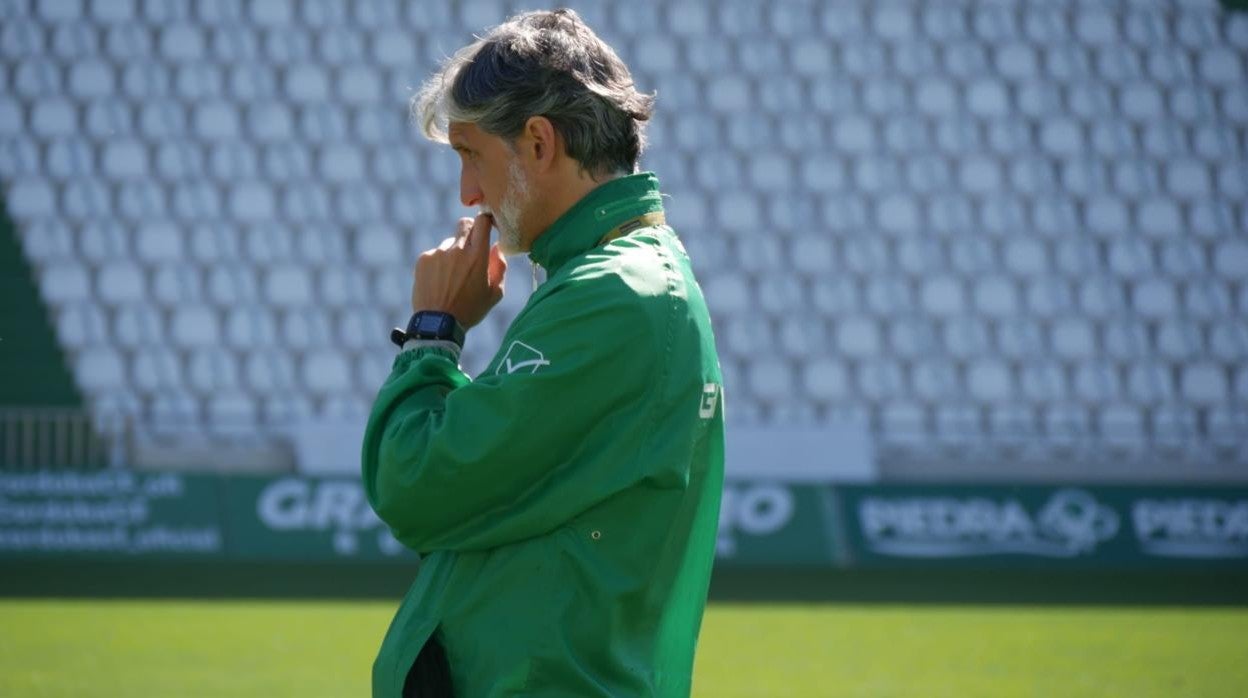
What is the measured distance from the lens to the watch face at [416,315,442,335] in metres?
1.97

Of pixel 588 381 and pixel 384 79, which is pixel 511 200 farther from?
pixel 384 79

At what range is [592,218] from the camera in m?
1.99

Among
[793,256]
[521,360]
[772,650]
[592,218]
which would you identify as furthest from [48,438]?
[521,360]

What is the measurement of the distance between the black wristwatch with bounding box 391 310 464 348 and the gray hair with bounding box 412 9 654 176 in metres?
0.24

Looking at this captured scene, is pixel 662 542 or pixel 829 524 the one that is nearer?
pixel 662 542

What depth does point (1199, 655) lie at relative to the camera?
9.26 m

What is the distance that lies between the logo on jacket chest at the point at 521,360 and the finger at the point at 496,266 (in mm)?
261

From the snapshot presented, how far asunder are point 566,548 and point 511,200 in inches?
18.7

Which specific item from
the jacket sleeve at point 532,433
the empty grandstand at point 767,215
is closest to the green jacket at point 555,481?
the jacket sleeve at point 532,433

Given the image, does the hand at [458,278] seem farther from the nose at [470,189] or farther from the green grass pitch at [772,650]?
the green grass pitch at [772,650]

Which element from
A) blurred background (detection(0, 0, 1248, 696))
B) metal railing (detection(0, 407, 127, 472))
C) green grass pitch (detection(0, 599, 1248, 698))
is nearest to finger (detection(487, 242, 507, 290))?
green grass pitch (detection(0, 599, 1248, 698))

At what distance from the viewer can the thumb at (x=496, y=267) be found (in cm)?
208

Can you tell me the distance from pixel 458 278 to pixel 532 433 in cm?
32

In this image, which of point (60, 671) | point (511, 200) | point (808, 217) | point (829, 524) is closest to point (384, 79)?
point (808, 217)
